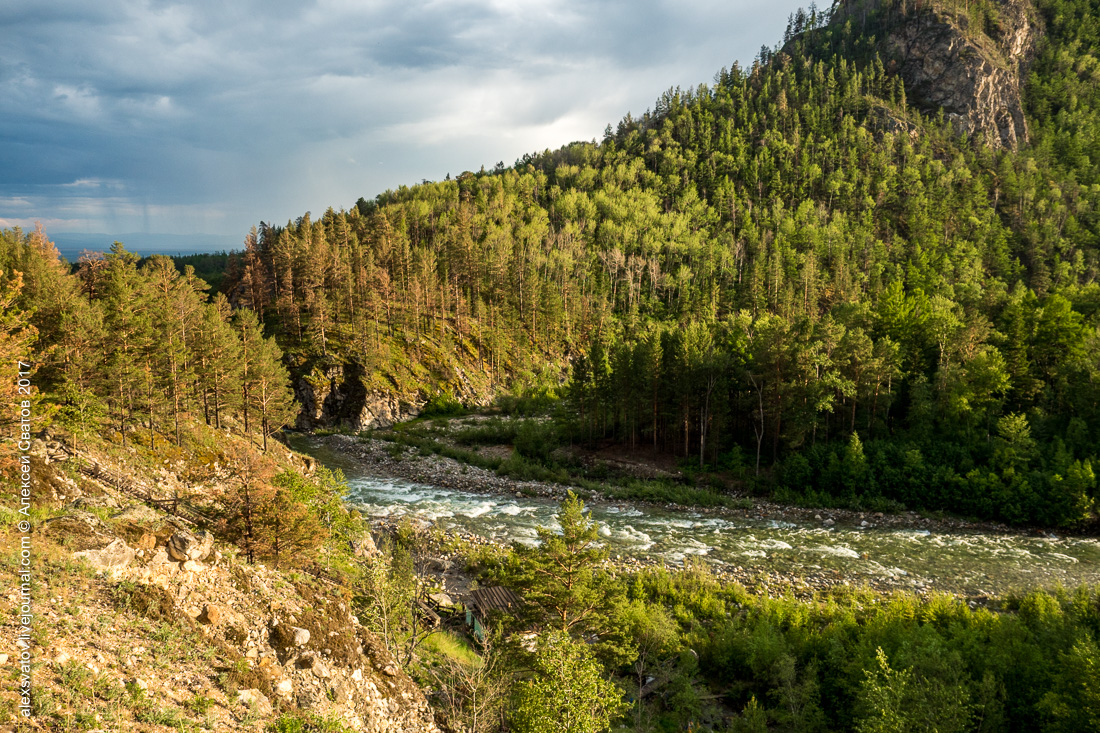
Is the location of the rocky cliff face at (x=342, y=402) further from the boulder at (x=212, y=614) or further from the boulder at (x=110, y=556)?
the boulder at (x=212, y=614)

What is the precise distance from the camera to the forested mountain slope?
42781 mm

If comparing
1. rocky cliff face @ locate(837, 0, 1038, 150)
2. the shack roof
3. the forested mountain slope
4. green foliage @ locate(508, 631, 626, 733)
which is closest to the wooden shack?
the shack roof

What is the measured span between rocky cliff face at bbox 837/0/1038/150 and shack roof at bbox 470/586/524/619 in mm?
175557

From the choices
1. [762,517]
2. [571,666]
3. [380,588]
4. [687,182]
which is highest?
[687,182]

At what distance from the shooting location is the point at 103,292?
128 ft

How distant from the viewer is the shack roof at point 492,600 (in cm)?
2177

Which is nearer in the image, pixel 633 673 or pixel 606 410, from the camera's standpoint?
pixel 633 673

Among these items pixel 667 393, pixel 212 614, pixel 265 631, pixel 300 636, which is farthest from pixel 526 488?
pixel 212 614

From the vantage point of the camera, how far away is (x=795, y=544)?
110 feet

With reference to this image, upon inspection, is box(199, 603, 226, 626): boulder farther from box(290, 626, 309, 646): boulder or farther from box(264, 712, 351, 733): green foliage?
box(264, 712, 351, 733): green foliage

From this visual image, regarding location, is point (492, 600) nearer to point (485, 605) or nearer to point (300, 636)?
point (485, 605)

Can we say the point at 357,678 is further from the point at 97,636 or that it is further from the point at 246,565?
the point at 97,636

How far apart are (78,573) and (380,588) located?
22.7ft

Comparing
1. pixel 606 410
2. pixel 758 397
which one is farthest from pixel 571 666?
pixel 606 410
